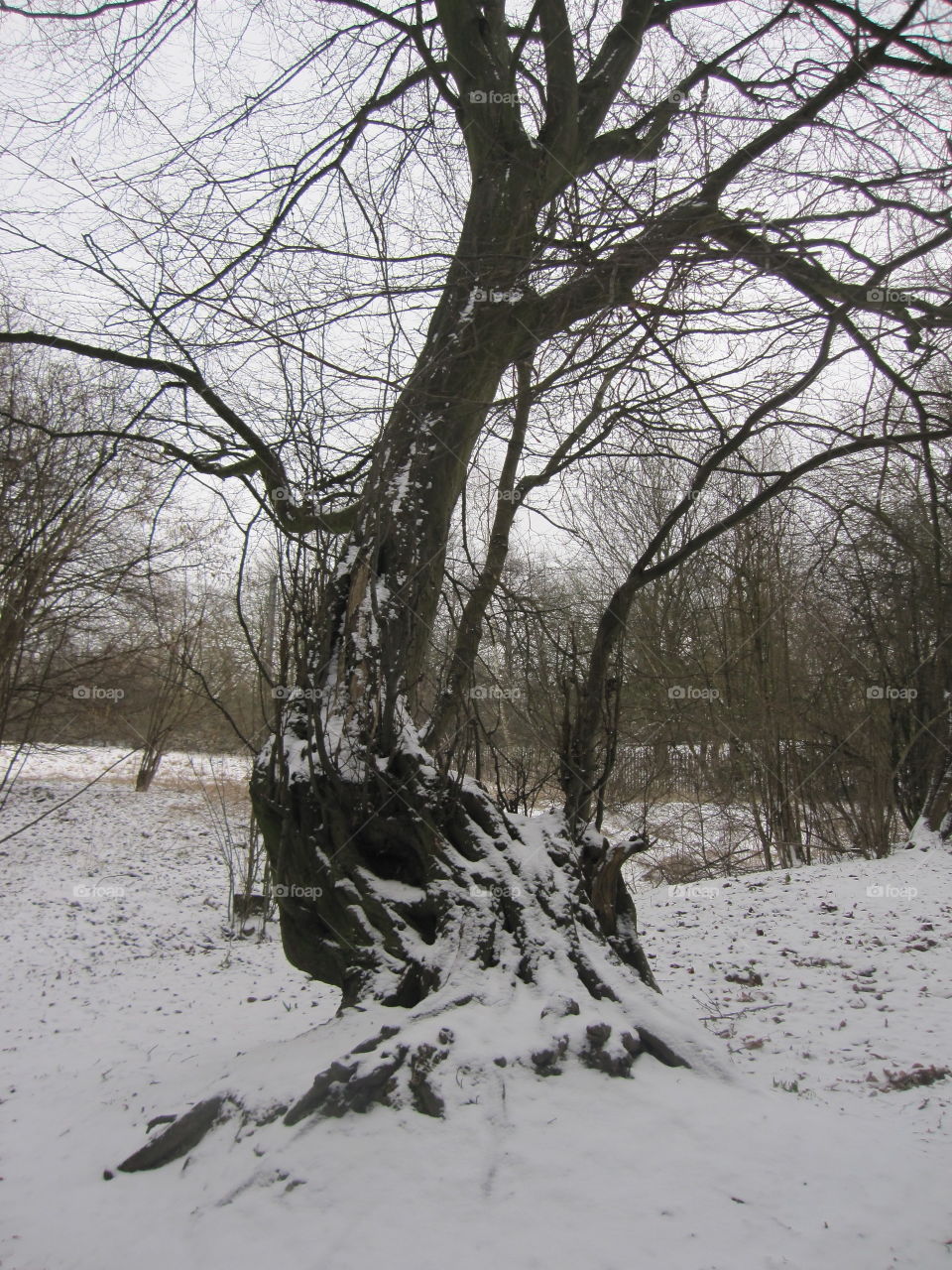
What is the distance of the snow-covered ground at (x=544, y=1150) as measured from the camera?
5.18ft

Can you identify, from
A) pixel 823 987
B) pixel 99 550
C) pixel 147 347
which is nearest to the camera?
pixel 147 347

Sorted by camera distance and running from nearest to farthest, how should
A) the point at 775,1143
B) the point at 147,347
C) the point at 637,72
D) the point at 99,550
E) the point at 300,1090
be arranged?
the point at 775,1143
the point at 300,1090
the point at 637,72
the point at 147,347
the point at 99,550

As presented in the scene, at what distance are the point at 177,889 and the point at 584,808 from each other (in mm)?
6249

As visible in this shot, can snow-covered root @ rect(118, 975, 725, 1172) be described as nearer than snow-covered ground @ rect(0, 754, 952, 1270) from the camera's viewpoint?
No

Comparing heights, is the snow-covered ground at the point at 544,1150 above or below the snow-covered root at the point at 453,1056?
below

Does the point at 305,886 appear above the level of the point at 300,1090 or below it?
above

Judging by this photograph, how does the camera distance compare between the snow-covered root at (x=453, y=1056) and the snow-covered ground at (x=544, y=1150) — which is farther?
the snow-covered root at (x=453, y=1056)

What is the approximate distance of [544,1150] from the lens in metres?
1.86

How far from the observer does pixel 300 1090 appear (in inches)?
83.6

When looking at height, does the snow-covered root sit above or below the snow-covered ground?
above

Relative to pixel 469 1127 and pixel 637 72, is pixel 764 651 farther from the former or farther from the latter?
pixel 469 1127

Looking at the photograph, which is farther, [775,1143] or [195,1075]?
[195,1075]

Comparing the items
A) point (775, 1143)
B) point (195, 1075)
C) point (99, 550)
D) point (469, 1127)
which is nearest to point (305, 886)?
point (195, 1075)

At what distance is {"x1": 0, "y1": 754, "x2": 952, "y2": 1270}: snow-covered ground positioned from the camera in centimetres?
158
